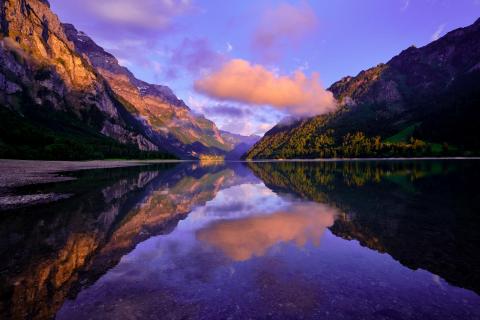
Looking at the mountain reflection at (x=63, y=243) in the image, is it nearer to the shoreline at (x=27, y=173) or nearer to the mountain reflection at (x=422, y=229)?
the mountain reflection at (x=422, y=229)

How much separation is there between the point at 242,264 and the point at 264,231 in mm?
6893

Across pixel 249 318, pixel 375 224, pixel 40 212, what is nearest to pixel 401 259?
pixel 375 224

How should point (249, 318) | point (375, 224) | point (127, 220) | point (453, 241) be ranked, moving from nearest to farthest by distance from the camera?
point (249, 318), point (453, 241), point (375, 224), point (127, 220)

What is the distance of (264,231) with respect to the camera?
22.0m

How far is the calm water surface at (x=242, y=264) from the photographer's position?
422 inches

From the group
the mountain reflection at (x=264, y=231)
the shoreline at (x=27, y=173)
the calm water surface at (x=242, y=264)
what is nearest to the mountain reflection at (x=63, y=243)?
the calm water surface at (x=242, y=264)

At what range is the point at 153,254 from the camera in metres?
17.2

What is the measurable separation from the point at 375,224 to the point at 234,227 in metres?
10.7

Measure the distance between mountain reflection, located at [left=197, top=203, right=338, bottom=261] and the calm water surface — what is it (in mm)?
90

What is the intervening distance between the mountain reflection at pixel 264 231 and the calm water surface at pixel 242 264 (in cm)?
9

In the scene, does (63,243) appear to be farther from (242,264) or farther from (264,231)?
(264,231)

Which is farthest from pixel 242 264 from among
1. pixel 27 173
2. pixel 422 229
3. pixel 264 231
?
pixel 27 173

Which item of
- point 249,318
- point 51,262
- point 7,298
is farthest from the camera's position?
point 51,262

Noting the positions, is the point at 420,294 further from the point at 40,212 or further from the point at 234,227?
the point at 40,212
